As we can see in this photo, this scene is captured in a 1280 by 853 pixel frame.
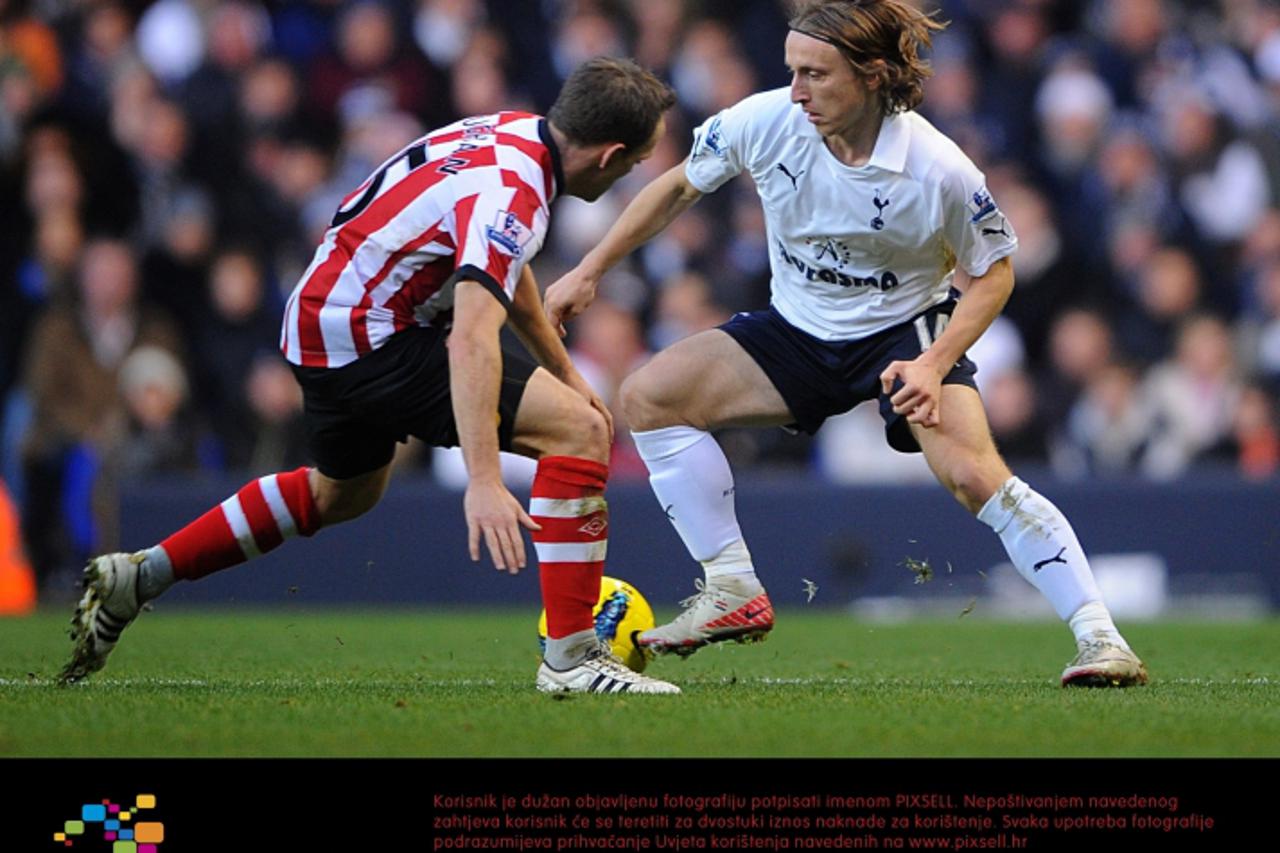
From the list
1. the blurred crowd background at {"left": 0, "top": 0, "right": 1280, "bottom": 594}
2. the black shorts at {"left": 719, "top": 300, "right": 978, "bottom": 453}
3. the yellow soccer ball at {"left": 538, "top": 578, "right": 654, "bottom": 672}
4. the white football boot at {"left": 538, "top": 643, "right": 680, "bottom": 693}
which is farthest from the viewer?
the blurred crowd background at {"left": 0, "top": 0, "right": 1280, "bottom": 594}

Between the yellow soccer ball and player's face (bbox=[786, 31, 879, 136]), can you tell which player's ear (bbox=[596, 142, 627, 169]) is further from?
the yellow soccer ball

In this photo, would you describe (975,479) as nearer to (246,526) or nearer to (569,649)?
(569,649)

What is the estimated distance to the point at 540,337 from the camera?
583 centimetres

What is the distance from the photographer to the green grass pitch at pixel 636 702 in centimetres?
450

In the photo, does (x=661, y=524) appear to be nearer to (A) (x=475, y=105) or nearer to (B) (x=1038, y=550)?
(A) (x=475, y=105)

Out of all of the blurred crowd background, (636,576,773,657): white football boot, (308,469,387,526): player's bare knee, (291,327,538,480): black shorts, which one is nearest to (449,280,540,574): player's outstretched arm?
(291,327,538,480): black shorts

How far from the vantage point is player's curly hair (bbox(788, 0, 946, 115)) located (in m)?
5.77

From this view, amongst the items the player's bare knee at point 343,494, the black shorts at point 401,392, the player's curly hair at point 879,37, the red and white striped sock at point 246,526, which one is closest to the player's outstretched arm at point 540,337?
the black shorts at point 401,392

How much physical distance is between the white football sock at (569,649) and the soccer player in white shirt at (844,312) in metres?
0.60

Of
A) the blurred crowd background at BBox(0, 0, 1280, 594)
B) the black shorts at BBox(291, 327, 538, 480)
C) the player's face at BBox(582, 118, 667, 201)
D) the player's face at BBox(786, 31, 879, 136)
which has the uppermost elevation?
the blurred crowd background at BBox(0, 0, 1280, 594)

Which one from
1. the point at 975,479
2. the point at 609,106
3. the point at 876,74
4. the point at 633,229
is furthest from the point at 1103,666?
the point at 609,106

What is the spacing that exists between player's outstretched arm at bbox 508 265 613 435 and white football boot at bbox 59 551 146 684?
1.36 metres
